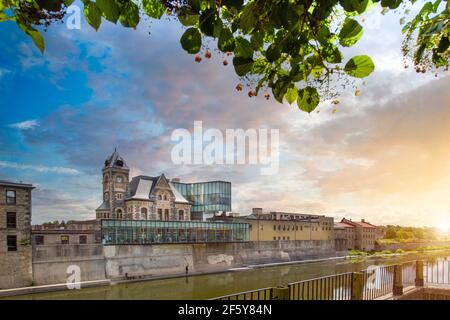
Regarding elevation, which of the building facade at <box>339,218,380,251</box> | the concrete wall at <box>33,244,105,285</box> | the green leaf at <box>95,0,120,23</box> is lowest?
the building facade at <box>339,218,380,251</box>

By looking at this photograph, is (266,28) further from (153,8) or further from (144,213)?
(144,213)

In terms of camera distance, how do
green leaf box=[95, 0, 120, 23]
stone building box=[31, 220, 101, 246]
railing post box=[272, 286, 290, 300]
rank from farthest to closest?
1. stone building box=[31, 220, 101, 246]
2. railing post box=[272, 286, 290, 300]
3. green leaf box=[95, 0, 120, 23]

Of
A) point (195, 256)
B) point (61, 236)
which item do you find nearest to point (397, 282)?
point (195, 256)

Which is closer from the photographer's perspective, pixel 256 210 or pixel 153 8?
pixel 153 8

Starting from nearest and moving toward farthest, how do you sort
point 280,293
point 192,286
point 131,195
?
point 280,293 < point 192,286 < point 131,195

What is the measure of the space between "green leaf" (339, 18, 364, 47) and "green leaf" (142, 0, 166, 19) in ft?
3.20

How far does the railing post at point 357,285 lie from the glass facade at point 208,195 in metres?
47.0

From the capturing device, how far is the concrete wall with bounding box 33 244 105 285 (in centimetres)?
2933

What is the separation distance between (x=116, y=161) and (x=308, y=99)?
4904cm

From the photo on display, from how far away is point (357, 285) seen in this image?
822cm

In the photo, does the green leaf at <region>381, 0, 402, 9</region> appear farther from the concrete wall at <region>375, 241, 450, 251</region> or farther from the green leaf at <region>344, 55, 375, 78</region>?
the concrete wall at <region>375, 241, 450, 251</region>

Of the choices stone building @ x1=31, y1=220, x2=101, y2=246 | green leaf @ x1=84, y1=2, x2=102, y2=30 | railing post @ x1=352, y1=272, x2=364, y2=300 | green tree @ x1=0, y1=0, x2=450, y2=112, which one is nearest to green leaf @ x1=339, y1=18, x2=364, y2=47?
green tree @ x1=0, y1=0, x2=450, y2=112

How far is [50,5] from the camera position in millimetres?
1533
